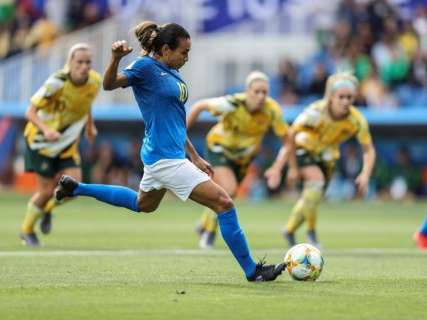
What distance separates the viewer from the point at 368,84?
3269 cm

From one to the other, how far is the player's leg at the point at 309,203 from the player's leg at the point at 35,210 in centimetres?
338

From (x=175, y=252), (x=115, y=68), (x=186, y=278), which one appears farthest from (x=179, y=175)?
(x=175, y=252)

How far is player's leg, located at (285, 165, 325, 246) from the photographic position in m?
17.3

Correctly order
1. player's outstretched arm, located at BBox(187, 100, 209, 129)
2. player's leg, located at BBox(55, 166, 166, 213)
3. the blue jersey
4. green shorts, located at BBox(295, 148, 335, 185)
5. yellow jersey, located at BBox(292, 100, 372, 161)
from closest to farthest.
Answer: the blue jersey < player's leg, located at BBox(55, 166, 166, 213) < player's outstretched arm, located at BBox(187, 100, 209, 129) < yellow jersey, located at BBox(292, 100, 372, 161) < green shorts, located at BBox(295, 148, 335, 185)

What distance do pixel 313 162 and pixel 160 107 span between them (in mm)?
6711

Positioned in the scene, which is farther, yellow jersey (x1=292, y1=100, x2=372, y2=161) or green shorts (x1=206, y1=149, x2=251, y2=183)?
green shorts (x1=206, y1=149, x2=251, y2=183)

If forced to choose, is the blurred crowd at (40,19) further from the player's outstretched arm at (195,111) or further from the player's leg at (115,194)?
the player's leg at (115,194)

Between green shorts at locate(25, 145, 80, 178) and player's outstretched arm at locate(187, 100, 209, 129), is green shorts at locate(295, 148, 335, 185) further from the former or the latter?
green shorts at locate(25, 145, 80, 178)

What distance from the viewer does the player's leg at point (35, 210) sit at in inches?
642

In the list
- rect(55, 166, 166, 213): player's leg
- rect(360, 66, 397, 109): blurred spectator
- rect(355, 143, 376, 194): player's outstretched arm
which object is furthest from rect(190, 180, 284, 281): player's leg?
rect(360, 66, 397, 109): blurred spectator

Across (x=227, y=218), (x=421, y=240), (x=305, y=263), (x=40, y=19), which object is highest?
(x=40, y=19)

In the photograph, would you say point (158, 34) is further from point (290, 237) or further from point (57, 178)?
point (290, 237)

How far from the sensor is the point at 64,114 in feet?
54.2

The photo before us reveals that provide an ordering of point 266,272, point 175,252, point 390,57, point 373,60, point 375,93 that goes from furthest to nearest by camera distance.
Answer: point 373,60, point 390,57, point 375,93, point 175,252, point 266,272
